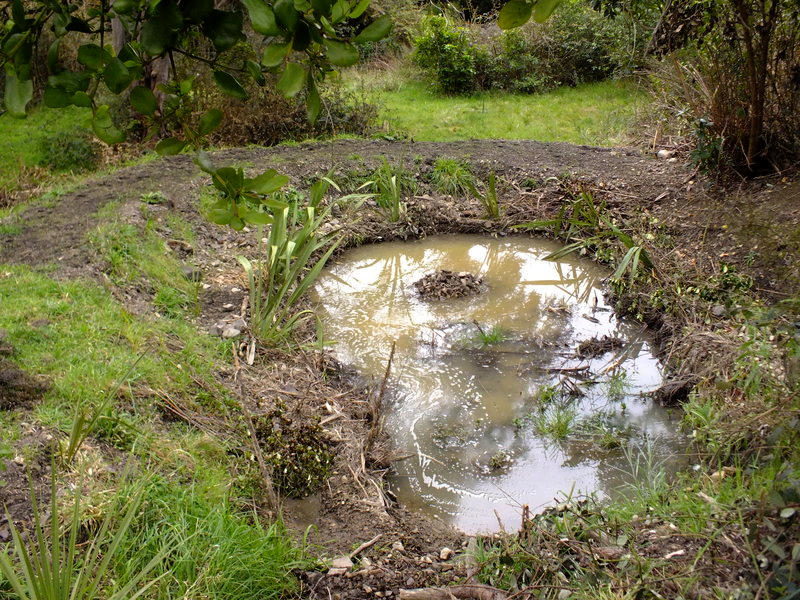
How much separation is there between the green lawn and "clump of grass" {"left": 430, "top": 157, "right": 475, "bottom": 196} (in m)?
2.06

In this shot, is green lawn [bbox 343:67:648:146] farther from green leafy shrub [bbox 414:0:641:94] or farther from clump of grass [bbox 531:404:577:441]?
clump of grass [bbox 531:404:577:441]

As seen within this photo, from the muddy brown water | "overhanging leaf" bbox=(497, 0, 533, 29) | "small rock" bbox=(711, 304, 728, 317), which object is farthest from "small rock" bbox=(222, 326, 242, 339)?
"overhanging leaf" bbox=(497, 0, 533, 29)

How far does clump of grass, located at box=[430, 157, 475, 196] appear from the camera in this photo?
736 cm

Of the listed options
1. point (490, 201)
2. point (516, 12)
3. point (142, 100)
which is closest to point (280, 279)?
point (490, 201)

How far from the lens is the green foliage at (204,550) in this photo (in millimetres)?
2361

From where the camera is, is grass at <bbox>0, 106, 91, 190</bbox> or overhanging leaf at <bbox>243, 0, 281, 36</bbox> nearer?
overhanging leaf at <bbox>243, 0, 281, 36</bbox>

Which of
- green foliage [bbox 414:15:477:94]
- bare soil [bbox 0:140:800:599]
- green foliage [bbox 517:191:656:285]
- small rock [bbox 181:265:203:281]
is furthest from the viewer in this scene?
green foliage [bbox 414:15:477:94]

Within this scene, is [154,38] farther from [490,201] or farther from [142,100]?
[490,201]

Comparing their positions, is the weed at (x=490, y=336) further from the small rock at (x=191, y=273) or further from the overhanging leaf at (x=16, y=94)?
the overhanging leaf at (x=16, y=94)

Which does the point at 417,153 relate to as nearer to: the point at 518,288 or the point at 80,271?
the point at 518,288

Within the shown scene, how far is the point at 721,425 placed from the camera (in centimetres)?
341

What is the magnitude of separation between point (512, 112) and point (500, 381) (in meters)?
7.48

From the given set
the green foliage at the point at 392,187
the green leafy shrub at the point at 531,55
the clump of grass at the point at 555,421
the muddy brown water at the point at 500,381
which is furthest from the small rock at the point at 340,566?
the green leafy shrub at the point at 531,55

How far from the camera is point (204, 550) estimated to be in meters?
2.51
